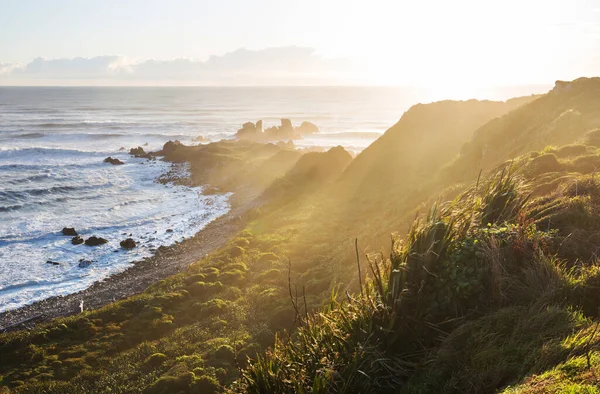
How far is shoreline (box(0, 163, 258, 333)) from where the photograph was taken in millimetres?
20156

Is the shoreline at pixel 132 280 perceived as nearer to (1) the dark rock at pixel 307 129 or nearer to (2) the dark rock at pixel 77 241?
(2) the dark rock at pixel 77 241

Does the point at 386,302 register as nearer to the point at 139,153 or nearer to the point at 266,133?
the point at 139,153

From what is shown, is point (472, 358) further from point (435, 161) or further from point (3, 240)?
point (3, 240)

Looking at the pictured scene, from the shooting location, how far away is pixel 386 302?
6164 millimetres

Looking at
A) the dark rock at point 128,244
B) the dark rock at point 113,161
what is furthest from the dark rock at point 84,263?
the dark rock at point 113,161

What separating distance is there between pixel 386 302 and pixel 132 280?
21.4 m

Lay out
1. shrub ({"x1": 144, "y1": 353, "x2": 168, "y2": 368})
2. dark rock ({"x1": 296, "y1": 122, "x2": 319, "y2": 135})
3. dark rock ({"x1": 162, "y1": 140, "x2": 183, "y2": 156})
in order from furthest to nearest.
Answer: dark rock ({"x1": 296, "y1": 122, "x2": 319, "y2": 135}), dark rock ({"x1": 162, "y1": 140, "x2": 183, "y2": 156}), shrub ({"x1": 144, "y1": 353, "x2": 168, "y2": 368})

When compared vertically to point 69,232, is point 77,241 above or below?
below

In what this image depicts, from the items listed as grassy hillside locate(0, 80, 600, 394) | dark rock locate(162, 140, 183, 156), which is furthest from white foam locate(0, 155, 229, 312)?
dark rock locate(162, 140, 183, 156)

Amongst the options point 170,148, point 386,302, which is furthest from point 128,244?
point 170,148

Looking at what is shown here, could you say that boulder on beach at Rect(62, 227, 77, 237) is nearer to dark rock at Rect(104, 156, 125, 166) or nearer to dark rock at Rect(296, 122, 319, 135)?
dark rock at Rect(104, 156, 125, 166)

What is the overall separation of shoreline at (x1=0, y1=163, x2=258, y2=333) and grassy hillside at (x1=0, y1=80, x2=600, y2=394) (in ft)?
8.51

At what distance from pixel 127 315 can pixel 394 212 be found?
48.2 ft

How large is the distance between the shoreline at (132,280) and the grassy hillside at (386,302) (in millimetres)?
2594
